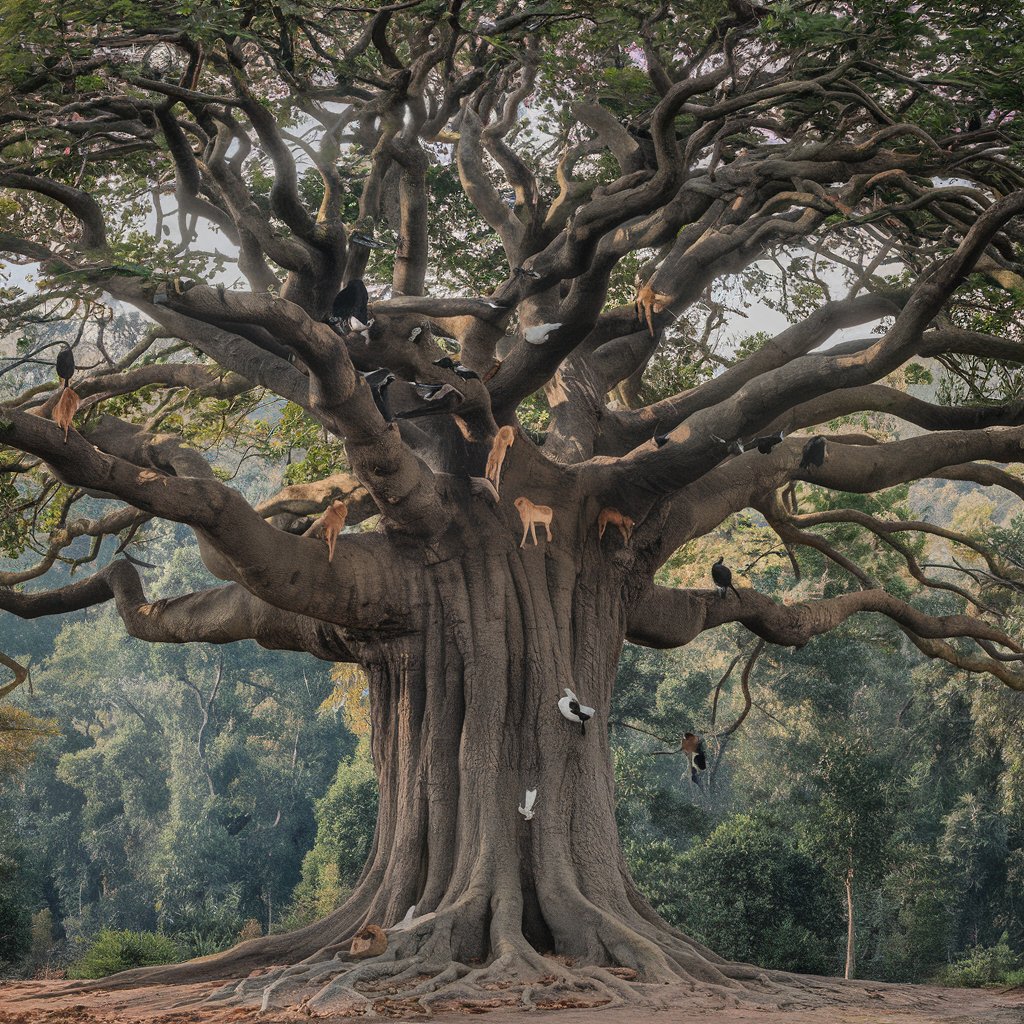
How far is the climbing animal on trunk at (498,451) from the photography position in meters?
9.15

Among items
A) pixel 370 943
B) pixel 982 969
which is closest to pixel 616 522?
pixel 370 943

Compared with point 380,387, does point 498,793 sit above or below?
below

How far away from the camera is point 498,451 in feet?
30.0

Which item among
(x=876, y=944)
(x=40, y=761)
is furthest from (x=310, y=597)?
(x=40, y=761)

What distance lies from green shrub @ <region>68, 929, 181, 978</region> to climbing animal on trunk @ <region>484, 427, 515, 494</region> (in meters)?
8.33

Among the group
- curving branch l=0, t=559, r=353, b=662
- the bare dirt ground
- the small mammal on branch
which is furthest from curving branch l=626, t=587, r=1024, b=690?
the small mammal on branch

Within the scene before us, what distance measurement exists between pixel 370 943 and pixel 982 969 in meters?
14.0

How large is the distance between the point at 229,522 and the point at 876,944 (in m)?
17.2

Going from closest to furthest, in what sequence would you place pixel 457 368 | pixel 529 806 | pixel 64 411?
pixel 64 411, pixel 457 368, pixel 529 806

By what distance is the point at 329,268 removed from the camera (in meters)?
8.66

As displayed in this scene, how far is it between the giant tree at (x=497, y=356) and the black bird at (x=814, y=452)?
24 centimetres

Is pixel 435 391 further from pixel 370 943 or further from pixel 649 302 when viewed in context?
pixel 370 943

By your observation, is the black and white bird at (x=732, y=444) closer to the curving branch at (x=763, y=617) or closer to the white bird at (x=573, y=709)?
the curving branch at (x=763, y=617)

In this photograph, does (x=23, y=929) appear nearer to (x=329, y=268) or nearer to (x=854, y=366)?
(x=329, y=268)
